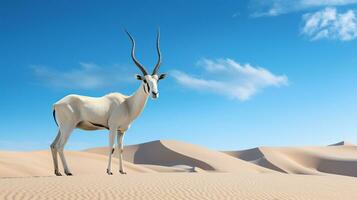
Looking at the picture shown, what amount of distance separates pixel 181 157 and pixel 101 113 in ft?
104

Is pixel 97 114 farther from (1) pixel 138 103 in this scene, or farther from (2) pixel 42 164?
(2) pixel 42 164

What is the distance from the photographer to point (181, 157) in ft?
150

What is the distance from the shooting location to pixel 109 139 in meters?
14.6

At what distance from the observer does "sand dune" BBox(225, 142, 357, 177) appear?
53.2 meters

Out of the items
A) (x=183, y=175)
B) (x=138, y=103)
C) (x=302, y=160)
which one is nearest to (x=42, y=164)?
(x=183, y=175)

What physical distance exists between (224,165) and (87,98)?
29629mm

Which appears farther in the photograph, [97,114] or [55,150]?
[97,114]

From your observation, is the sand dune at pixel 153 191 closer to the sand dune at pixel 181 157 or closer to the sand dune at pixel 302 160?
the sand dune at pixel 181 157

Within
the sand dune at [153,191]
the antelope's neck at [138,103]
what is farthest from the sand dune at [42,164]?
the sand dune at [153,191]

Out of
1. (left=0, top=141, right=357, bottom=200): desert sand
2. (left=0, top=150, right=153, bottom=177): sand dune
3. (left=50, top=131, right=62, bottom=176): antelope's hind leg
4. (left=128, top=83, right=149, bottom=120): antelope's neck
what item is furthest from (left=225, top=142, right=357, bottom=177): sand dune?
(left=50, top=131, right=62, bottom=176): antelope's hind leg

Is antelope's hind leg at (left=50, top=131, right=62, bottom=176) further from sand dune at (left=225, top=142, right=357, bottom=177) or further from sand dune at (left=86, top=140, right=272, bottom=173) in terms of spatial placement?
sand dune at (left=225, top=142, right=357, bottom=177)

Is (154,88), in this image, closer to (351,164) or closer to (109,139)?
(109,139)

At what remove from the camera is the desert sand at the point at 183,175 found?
1015 centimetres

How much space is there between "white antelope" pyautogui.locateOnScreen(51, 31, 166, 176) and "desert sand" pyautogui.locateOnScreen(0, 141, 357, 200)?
1.24 metres
